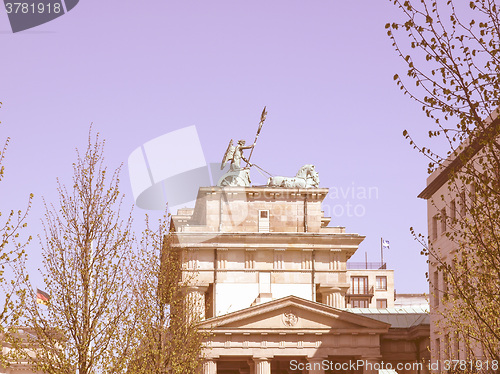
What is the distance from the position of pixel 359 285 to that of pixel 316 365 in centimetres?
7511

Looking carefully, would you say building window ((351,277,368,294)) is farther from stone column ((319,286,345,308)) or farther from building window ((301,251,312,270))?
stone column ((319,286,345,308))

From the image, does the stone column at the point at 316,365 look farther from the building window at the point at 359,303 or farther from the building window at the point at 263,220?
the building window at the point at 359,303

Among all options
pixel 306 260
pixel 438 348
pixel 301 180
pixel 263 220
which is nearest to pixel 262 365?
pixel 438 348

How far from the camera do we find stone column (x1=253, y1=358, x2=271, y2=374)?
74.8 metres

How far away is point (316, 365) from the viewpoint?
245ft

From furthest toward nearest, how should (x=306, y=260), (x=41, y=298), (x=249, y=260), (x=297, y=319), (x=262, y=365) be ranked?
(x=41, y=298) → (x=306, y=260) → (x=249, y=260) → (x=297, y=319) → (x=262, y=365)

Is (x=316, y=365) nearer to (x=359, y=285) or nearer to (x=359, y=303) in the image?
(x=359, y=303)

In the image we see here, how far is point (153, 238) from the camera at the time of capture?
4984 centimetres

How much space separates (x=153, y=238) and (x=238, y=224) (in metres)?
45.6

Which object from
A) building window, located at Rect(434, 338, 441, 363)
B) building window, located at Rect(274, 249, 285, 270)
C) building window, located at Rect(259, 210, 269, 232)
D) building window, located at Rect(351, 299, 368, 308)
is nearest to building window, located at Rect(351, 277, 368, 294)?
building window, located at Rect(351, 299, 368, 308)

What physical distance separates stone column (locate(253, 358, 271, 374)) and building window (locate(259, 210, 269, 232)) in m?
22.2

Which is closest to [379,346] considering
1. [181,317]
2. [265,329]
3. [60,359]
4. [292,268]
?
[265,329]

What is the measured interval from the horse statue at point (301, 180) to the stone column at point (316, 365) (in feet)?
86.6

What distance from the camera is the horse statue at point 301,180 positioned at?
98438 mm
